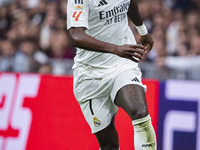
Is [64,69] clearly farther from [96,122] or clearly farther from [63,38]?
[96,122]

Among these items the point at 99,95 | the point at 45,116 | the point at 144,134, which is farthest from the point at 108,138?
the point at 45,116

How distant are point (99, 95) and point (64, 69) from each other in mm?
3686

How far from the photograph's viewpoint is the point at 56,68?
23.1 feet

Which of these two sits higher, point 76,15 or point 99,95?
point 76,15

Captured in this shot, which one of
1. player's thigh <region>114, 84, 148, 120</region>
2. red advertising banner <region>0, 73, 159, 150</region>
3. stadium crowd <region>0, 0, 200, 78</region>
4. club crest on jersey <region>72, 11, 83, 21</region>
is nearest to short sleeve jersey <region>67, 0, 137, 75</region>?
club crest on jersey <region>72, 11, 83, 21</region>

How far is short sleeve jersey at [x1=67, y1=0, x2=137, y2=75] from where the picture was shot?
3.11 m

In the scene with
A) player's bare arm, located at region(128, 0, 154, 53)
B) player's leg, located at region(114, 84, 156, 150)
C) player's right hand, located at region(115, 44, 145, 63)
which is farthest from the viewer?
player's bare arm, located at region(128, 0, 154, 53)

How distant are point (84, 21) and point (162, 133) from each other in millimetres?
2018

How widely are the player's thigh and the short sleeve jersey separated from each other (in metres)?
0.29

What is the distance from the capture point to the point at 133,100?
3.04 m

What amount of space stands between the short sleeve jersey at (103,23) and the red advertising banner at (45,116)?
4.25ft

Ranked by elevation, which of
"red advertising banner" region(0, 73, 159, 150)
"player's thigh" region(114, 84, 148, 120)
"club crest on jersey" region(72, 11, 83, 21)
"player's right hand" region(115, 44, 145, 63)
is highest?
"club crest on jersey" region(72, 11, 83, 21)

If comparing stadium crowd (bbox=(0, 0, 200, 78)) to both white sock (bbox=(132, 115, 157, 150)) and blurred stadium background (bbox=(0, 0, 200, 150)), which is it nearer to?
blurred stadium background (bbox=(0, 0, 200, 150))

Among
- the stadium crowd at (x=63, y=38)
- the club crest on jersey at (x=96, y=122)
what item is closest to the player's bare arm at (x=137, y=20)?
the club crest on jersey at (x=96, y=122)
